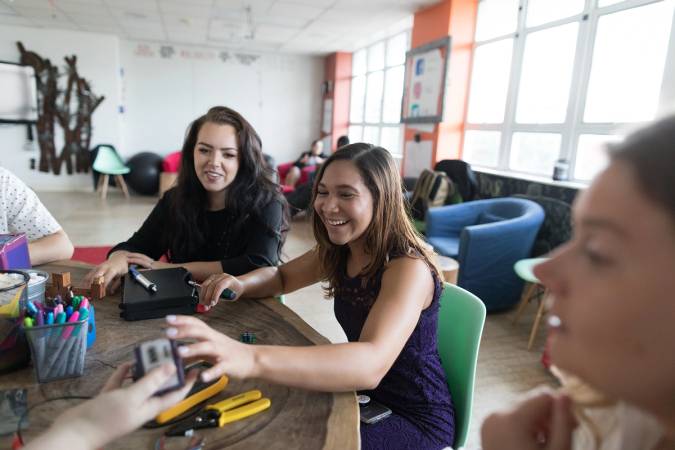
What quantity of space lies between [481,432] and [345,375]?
26cm

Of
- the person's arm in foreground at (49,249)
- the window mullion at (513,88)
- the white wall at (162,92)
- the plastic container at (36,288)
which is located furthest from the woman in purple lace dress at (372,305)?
the white wall at (162,92)

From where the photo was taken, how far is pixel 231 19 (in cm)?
584

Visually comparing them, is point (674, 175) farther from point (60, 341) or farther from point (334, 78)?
point (334, 78)

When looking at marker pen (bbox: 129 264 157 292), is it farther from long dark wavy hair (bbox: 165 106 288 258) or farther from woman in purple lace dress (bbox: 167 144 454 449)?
long dark wavy hair (bbox: 165 106 288 258)

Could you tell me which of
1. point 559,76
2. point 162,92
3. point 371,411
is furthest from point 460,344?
point 162,92

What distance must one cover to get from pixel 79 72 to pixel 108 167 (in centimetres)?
158

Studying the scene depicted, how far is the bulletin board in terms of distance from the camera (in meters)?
4.69

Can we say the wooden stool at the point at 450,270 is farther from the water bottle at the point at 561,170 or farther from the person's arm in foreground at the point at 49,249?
the person's arm in foreground at the point at 49,249

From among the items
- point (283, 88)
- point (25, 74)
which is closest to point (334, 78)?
point (283, 88)

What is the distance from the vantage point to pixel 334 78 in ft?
26.5

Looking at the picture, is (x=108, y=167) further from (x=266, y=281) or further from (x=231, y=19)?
(x=266, y=281)

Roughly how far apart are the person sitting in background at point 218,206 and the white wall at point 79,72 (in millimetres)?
6582

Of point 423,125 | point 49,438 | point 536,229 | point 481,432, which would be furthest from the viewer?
point 423,125

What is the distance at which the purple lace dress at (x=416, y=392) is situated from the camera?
1007 millimetres
